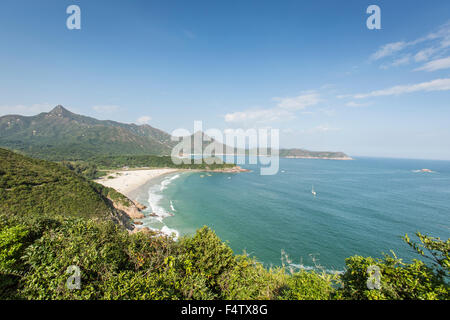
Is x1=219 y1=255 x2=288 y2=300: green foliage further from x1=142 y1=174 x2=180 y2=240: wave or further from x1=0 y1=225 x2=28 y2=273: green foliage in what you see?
x1=142 y1=174 x2=180 y2=240: wave

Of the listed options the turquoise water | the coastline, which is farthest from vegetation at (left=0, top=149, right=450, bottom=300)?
the coastline

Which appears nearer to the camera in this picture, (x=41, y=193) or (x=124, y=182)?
(x=41, y=193)

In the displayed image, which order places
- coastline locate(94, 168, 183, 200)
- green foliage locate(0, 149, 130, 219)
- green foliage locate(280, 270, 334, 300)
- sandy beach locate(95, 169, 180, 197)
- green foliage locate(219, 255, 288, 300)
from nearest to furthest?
green foliage locate(280, 270, 334, 300), green foliage locate(219, 255, 288, 300), green foliage locate(0, 149, 130, 219), coastline locate(94, 168, 183, 200), sandy beach locate(95, 169, 180, 197)

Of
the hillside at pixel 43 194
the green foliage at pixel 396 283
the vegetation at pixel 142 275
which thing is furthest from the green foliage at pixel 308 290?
the hillside at pixel 43 194

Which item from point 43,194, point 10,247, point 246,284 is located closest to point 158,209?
point 43,194

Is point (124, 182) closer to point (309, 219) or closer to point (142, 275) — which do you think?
point (309, 219)

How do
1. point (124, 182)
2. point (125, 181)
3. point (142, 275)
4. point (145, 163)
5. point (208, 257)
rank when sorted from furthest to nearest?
1. point (145, 163)
2. point (125, 181)
3. point (124, 182)
4. point (208, 257)
5. point (142, 275)

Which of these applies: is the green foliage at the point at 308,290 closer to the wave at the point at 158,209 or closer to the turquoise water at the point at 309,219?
the turquoise water at the point at 309,219

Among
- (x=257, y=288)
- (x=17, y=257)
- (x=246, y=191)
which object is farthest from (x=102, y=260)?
(x=246, y=191)
